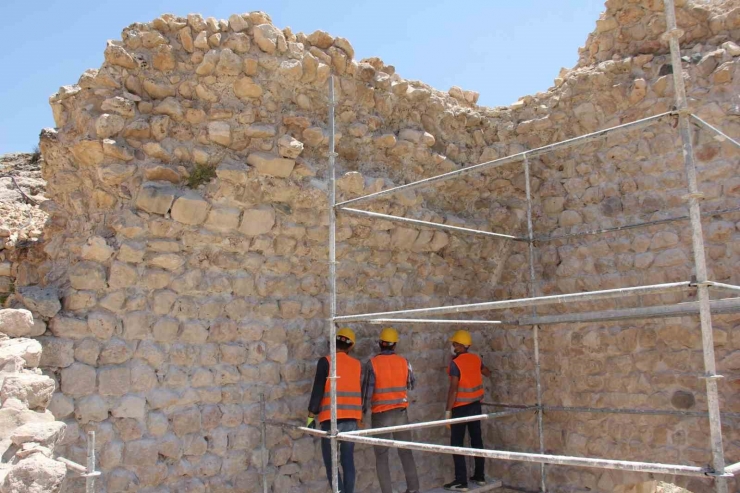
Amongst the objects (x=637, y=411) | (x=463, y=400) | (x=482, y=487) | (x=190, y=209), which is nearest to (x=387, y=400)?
(x=463, y=400)

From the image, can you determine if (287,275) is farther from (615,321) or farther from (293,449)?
(615,321)

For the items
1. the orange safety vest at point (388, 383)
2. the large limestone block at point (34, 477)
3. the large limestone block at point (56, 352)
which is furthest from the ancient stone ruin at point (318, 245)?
the large limestone block at point (34, 477)

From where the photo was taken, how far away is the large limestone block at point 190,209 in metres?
4.71

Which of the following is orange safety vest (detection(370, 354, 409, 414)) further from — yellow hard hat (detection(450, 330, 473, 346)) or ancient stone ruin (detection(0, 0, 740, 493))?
yellow hard hat (detection(450, 330, 473, 346))

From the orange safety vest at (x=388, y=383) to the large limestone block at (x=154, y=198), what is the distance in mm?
1995

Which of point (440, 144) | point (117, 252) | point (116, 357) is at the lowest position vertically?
point (116, 357)

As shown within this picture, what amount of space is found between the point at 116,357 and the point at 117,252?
706mm

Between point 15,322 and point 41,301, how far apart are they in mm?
261

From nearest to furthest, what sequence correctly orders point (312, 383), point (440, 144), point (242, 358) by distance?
point (242, 358)
point (312, 383)
point (440, 144)

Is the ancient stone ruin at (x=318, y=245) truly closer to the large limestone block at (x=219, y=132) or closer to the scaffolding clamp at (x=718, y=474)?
the large limestone block at (x=219, y=132)

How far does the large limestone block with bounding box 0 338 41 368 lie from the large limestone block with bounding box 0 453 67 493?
100 cm

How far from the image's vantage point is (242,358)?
4871mm

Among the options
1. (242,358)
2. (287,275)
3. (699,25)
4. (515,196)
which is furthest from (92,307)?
(699,25)

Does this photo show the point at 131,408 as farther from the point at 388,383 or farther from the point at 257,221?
the point at 388,383
